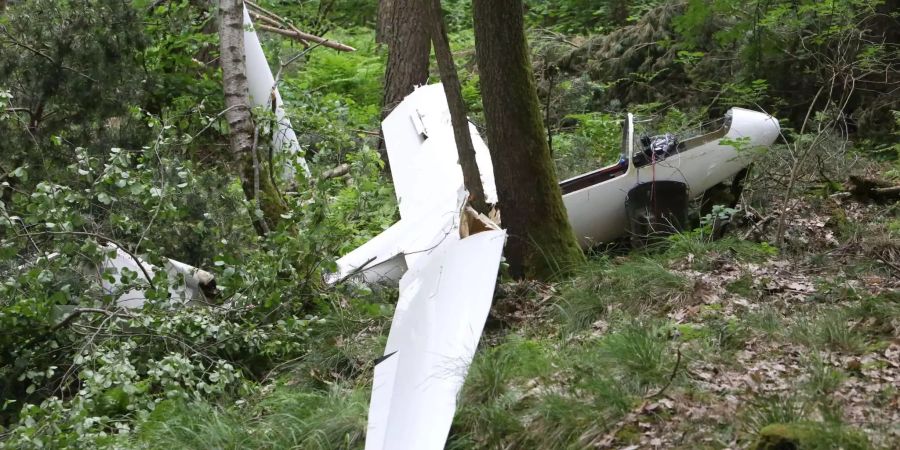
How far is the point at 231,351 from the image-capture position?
6.29m

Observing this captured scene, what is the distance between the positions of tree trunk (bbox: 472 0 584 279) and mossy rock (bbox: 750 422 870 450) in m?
3.06

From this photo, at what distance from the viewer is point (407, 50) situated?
35.0 ft

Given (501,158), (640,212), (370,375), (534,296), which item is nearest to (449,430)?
(370,375)

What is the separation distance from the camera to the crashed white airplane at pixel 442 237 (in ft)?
15.1

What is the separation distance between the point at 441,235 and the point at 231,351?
1685mm

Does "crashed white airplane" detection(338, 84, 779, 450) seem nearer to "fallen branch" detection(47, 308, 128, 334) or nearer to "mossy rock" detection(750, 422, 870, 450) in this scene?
"mossy rock" detection(750, 422, 870, 450)

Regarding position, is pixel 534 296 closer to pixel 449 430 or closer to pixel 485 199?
pixel 485 199

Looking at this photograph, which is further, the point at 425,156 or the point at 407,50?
the point at 407,50

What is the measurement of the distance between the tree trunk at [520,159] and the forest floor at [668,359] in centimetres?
26

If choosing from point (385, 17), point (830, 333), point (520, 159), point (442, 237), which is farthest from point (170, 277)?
point (385, 17)

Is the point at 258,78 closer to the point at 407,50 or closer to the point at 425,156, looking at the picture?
the point at 425,156

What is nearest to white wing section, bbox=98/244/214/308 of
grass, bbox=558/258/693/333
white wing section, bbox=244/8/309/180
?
white wing section, bbox=244/8/309/180

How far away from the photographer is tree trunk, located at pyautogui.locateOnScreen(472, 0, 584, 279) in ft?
21.6

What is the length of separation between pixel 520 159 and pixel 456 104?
620 mm
